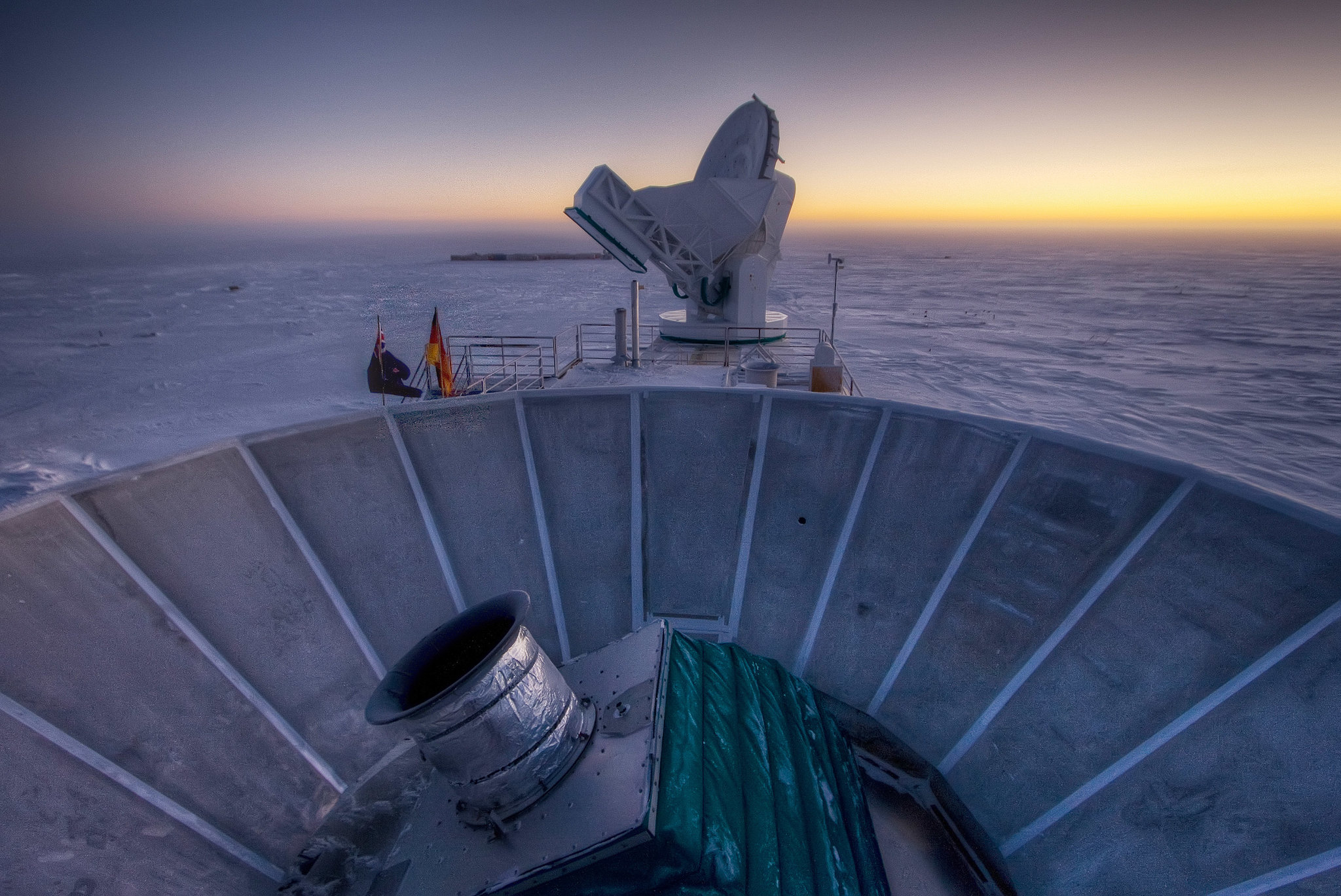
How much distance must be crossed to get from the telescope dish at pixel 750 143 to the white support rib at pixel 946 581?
13745 mm

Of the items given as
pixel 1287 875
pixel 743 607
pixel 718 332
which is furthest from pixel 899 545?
pixel 718 332

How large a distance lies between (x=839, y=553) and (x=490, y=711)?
470 centimetres

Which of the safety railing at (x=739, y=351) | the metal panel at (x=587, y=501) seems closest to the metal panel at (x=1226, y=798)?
the metal panel at (x=587, y=501)

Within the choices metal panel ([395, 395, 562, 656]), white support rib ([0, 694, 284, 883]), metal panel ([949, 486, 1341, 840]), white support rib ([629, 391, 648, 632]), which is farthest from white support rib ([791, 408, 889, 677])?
white support rib ([0, 694, 284, 883])

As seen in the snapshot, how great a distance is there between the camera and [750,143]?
17.4 m

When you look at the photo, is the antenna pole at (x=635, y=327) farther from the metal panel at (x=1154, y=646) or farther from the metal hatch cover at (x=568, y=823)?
the metal hatch cover at (x=568, y=823)

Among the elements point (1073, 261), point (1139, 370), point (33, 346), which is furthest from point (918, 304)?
point (1073, 261)

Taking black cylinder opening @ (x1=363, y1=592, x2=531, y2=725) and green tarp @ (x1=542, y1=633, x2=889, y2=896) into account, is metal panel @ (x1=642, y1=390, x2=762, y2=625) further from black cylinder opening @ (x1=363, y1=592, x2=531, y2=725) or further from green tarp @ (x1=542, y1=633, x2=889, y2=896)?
black cylinder opening @ (x1=363, y1=592, x2=531, y2=725)

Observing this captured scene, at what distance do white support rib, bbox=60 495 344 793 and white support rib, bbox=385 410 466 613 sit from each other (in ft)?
5.88

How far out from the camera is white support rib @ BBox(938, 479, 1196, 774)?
5.43 m

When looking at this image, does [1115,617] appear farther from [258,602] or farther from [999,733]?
[258,602]

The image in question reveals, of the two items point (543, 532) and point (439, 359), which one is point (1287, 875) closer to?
point (543, 532)

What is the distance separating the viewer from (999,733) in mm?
5473

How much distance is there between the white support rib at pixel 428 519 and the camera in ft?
21.7
